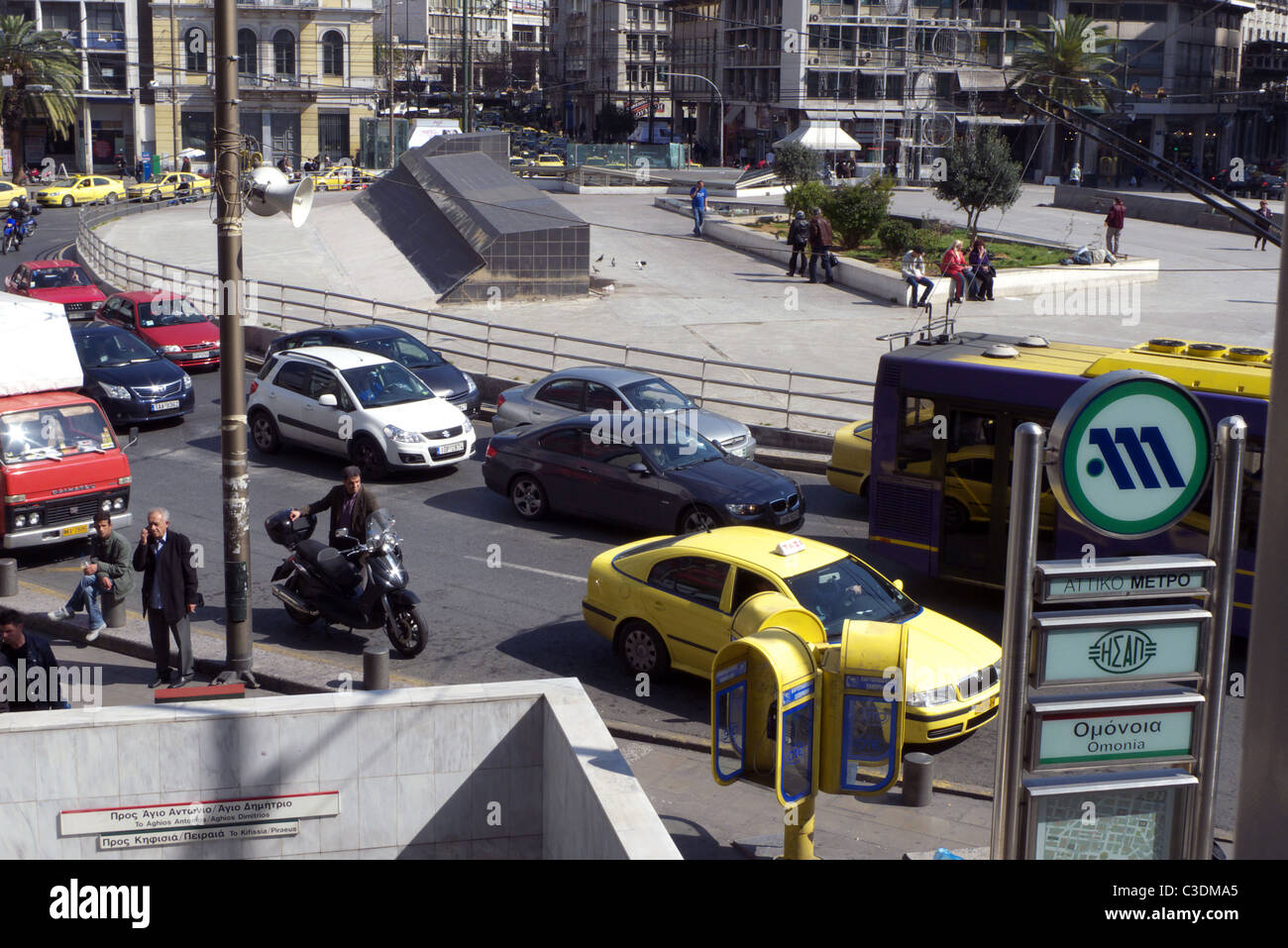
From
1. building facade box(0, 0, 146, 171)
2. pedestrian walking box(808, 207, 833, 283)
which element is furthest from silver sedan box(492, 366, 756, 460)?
building facade box(0, 0, 146, 171)

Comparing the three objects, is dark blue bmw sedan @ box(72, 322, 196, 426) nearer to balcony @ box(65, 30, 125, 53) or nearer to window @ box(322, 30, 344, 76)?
balcony @ box(65, 30, 125, 53)

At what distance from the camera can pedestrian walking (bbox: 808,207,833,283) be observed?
1375 inches

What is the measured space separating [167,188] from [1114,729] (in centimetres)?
6367

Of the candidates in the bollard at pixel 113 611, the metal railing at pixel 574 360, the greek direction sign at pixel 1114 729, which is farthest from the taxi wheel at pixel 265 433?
the greek direction sign at pixel 1114 729

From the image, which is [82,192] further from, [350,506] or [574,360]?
[350,506]

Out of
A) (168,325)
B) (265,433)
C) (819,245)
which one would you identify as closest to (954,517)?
(265,433)

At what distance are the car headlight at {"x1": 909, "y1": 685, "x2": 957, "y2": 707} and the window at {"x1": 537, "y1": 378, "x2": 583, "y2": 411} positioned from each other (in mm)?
8883

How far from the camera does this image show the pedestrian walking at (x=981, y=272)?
107 feet

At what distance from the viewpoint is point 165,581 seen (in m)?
12.2

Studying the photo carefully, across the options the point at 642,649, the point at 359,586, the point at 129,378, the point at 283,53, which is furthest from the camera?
the point at 283,53

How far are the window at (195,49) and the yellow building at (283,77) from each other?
0.25ft

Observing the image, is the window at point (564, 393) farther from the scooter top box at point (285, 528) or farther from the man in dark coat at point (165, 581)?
the man in dark coat at point (165, 581)

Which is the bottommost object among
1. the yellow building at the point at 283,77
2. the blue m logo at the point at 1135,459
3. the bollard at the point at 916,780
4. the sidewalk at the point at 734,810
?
the sidewalk at the point at 734,810

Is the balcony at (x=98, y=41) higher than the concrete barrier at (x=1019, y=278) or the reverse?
higher
